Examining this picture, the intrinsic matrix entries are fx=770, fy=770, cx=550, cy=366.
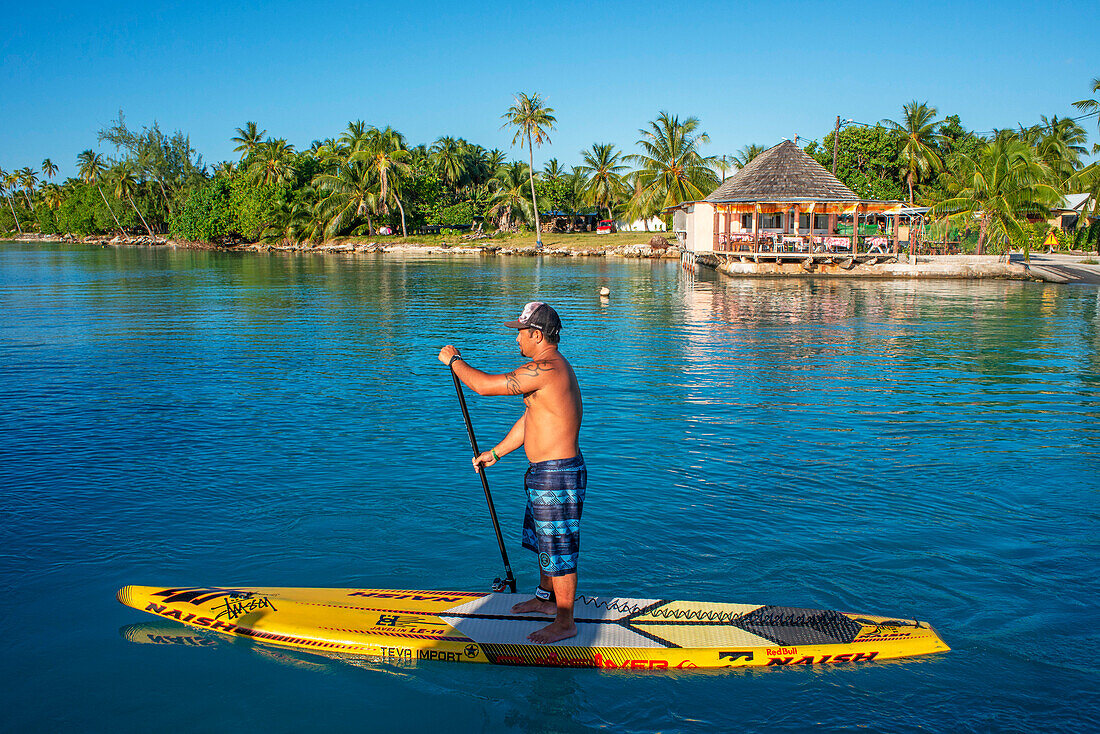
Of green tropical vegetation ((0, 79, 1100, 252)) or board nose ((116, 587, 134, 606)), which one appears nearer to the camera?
board nose ((116, 587, 134, 606))

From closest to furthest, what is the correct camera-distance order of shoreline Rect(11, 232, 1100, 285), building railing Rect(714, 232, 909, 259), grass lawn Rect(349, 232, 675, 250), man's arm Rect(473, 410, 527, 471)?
man's arm Rect(473, 410, 527, 471), shoreline Rect(11, 232, 1100, 285), building railing Rect(714, 232, 909, 259), grass lawn Rect(349, 232, 675, 250)

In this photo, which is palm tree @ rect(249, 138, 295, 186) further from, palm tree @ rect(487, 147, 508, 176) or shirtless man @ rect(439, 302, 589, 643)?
shirtless man @ rect(439, 302, 589, 643)

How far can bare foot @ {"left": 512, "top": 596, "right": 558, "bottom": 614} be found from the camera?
5.34 metres

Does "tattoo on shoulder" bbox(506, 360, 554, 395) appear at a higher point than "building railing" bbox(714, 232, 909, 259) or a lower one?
lower

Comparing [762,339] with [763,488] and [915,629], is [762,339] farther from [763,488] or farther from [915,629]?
[915,629]

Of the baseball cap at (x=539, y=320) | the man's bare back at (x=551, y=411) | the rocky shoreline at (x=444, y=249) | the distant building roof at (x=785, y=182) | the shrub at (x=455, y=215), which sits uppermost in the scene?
the shrub at (x=455, y=215)

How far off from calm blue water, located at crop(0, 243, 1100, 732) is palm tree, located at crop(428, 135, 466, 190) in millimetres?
63473

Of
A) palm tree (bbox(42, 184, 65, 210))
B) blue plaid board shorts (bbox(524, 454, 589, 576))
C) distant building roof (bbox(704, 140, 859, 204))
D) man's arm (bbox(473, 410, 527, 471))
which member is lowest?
blue plaid board shorts (bbox(524, 454, 589, 576))

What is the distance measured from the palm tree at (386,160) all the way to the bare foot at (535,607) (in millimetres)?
70516

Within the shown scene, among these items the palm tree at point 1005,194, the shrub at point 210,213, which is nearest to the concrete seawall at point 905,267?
the palm tree at point 1005,194

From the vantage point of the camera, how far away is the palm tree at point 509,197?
74.5m

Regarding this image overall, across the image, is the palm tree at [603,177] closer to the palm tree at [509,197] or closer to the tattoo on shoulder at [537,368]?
the palm tree at [509,197]

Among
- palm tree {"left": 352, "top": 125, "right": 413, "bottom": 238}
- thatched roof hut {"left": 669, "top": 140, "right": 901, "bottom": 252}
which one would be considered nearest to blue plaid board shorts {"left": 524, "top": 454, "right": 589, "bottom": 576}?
thatched roof hut {"left": 669, "top": 140, "right": 901, "bottom": 252}

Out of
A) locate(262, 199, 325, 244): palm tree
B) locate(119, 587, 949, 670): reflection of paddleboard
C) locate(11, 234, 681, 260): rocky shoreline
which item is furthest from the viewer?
locate(262, 199, 325, 244): palm tree
